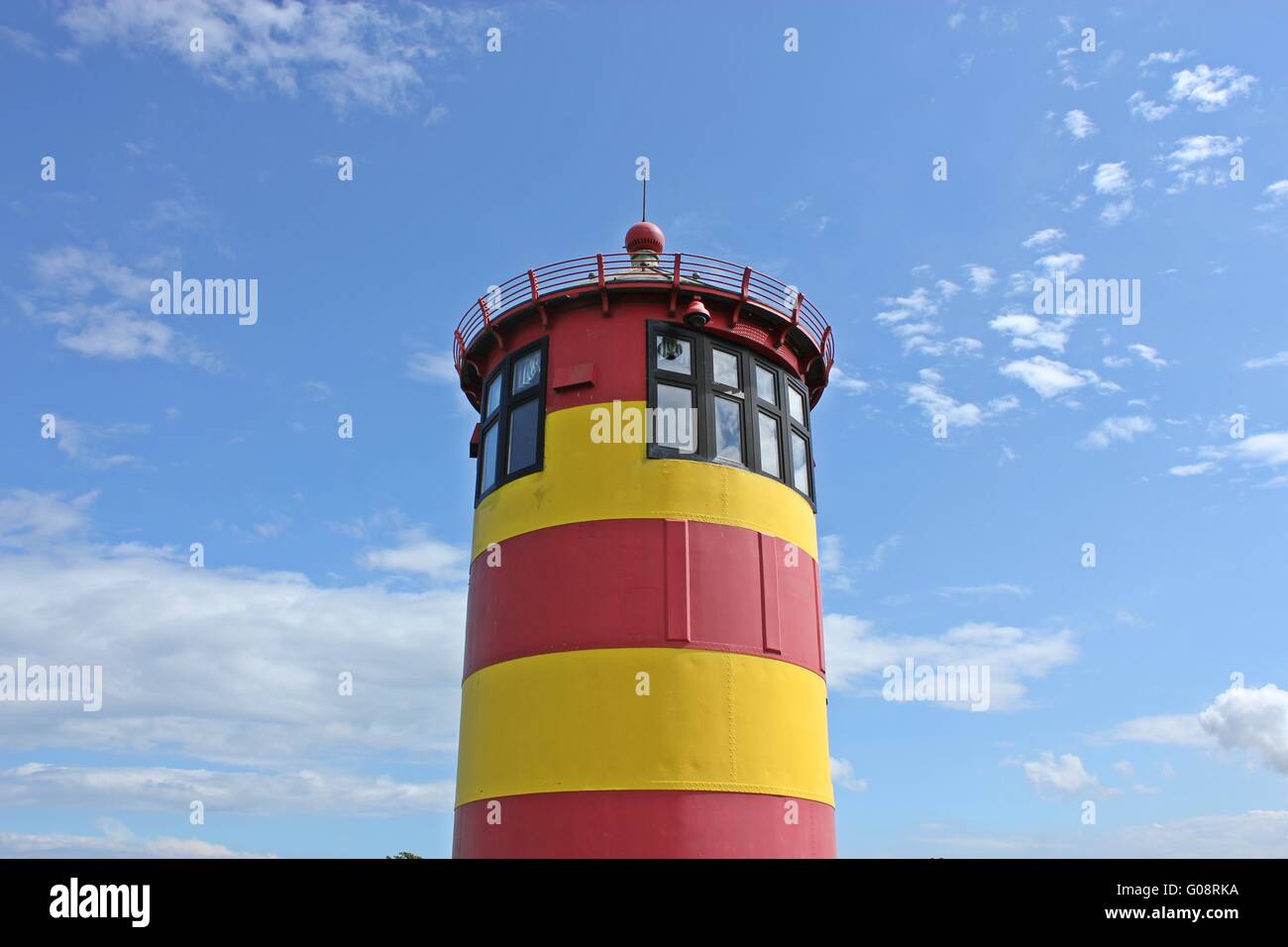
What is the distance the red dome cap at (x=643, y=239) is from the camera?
2336cm

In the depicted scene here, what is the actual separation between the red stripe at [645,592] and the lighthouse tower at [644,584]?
0.14 ft

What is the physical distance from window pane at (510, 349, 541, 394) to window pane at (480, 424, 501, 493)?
1.04 metres

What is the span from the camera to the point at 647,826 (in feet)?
56.0

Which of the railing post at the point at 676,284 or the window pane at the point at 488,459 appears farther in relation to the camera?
the window pane at the point at 488,459

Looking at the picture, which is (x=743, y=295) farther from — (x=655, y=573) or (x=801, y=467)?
(x=655, y=573)

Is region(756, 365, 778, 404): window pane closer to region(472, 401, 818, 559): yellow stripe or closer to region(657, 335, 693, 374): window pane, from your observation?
region(657, 335, 693, 374): window pane

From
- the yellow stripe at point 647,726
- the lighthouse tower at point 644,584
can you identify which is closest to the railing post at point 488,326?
the lighthouse tower at point 644,584

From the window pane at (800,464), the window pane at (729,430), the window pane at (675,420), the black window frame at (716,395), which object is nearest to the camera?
the window pane at (675,420)

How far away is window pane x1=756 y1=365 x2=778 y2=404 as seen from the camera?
21.1 meters

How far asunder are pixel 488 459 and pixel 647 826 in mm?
8747

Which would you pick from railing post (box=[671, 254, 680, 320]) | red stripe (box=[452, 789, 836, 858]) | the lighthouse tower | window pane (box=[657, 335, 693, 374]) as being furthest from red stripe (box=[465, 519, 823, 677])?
railing post (box=[671, 254, 680, 320])

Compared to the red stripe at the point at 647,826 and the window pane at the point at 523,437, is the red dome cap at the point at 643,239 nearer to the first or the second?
the window pane at the point at 523,437
